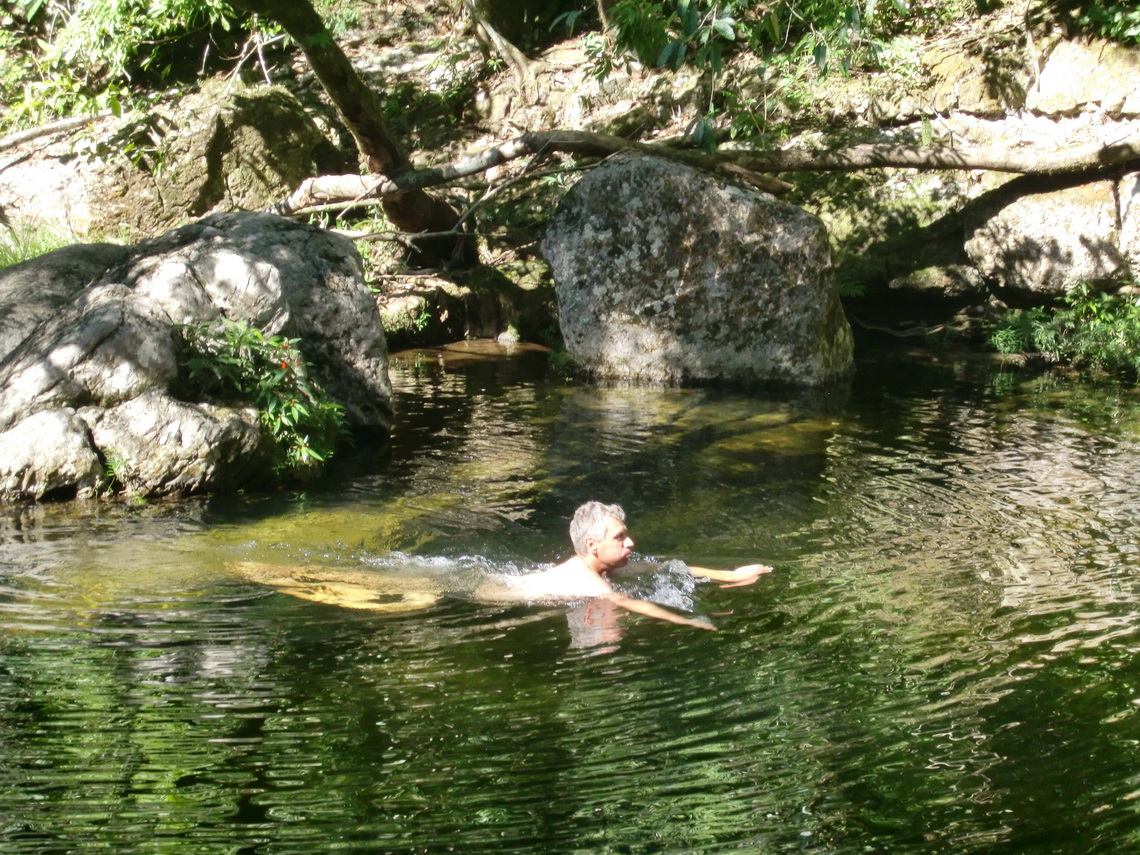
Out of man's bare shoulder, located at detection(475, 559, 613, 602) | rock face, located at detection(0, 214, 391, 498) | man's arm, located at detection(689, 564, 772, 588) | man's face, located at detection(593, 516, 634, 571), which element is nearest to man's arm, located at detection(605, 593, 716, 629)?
man's bare shoulder, located at detection(475, 559, 613, 602)

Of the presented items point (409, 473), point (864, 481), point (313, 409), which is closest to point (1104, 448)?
point (864, 481)

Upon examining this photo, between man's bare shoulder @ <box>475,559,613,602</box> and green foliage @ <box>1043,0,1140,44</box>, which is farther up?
green foliage @ <box>1043,0,1140,44</box>

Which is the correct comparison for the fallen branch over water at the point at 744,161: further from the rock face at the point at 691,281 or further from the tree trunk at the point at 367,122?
the rock face at the point at 691,281

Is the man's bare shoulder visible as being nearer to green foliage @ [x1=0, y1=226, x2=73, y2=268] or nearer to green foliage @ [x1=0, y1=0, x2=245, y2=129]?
green foliage @ [x1=0, y1=0, x2=245, y2=129]

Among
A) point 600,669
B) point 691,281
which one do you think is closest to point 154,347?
point 600,669

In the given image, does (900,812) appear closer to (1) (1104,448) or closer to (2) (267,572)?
(2) (267,572)

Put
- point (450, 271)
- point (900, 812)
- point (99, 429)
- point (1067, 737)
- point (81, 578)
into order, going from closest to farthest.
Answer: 1. point (900, 812)
2. point (1067, 737)
3. point (81, 578)
4. point (99, 429)
5. point (450, 271)

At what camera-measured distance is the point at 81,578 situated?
598cm

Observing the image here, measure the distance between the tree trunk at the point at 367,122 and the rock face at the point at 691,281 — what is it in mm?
2215

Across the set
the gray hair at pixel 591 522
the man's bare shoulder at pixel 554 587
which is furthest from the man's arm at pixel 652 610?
the gray hair at pixel 591 522

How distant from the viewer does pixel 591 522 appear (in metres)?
5.83

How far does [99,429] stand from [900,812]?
6.05 metres

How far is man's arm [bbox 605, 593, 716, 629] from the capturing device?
17.2 feet

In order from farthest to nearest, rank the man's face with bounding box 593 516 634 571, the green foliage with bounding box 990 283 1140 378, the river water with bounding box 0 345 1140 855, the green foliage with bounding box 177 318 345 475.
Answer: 1. the green foliage with bounding box 990 283 1140 378
2. the green foliage with bounding box 177 318 345 475
3. the man's face with bounding box 593 516 634 571
4. the river water with bounding box 0 345 1140 855
